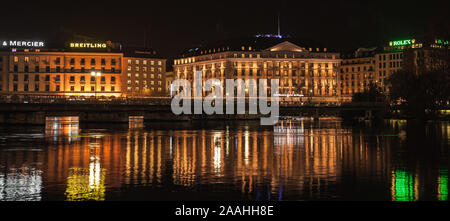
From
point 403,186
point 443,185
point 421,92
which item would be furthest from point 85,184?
point 421,92

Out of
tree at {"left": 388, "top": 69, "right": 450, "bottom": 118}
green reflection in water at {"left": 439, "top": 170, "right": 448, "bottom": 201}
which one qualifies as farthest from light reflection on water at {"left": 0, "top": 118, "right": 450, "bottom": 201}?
tree at {"left": 388, "top": 69, "right": 450, "bottom": 118}

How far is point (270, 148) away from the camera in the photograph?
65.0 meters

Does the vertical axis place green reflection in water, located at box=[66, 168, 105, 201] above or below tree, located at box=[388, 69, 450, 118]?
below

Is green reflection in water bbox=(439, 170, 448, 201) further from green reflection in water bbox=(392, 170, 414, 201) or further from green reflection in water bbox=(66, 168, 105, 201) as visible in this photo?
green reflection in water bbox=(66, 168, 105, 201)

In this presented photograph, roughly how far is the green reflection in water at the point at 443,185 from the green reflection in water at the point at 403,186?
5.13ft

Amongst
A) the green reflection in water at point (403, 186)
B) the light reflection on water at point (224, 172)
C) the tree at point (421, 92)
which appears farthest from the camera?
the tree at point (421, 92)

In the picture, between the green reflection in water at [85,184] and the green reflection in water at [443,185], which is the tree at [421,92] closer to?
the green reflection in water at [443,185]

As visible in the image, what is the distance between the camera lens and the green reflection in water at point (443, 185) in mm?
33075

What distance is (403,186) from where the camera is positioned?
37000mm

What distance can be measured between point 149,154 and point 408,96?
4504 inches

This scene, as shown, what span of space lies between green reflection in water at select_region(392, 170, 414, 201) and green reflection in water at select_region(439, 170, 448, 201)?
1.56 meters

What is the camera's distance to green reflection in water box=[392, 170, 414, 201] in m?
33.1

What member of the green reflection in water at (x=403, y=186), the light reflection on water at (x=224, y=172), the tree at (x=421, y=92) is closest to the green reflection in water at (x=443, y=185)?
the light reflection on water at (x=224, y=172)
